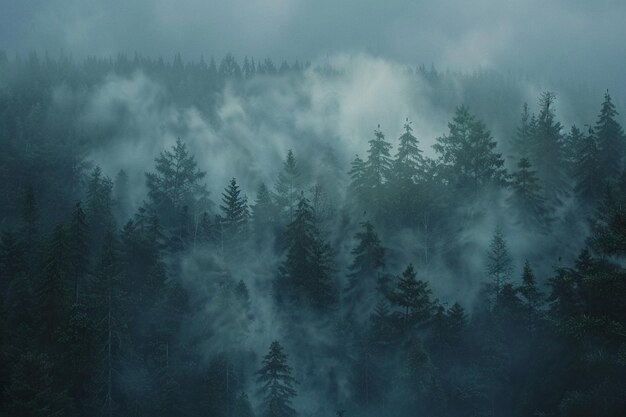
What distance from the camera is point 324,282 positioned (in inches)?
2172

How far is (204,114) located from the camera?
Answer: 12644 cm

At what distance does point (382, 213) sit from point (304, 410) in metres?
26.3

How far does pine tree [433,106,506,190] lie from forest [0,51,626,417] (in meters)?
0.27

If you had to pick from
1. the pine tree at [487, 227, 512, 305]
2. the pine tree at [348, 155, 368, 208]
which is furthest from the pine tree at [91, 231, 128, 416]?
the pine tree at [487, 227, 512, 305]

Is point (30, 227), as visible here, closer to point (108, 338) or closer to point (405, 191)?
point (108, 338)

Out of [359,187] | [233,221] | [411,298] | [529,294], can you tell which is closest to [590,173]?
[529,294]

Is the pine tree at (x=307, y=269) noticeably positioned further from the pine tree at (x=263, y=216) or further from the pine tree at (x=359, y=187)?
the pine tree at (x=263, y=216)

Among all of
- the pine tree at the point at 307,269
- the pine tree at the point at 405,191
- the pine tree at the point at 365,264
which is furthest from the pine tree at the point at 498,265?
the pine tree at the point at 307,269

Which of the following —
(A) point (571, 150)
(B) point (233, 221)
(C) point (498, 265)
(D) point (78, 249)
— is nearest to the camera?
(C) point (498, 265)

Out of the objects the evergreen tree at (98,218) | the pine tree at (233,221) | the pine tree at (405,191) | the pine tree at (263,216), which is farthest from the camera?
the pine tree at (263,216)

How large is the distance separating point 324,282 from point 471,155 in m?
24.6

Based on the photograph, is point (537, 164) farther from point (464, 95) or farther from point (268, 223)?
point (464, 95)

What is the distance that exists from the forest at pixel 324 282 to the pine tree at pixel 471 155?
0.89 ft

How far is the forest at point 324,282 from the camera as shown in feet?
126
